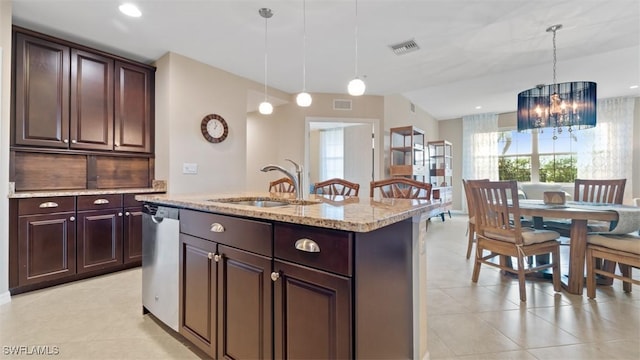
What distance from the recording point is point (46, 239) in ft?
8.24

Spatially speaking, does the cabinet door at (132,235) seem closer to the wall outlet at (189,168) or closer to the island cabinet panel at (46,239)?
the island cabinet panel at (46,239)

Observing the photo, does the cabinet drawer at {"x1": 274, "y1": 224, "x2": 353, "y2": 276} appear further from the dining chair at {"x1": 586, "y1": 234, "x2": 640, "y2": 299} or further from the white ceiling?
the dining chair at {"x1": 586, "y1": 234, "x2": 640, "y2": 299}

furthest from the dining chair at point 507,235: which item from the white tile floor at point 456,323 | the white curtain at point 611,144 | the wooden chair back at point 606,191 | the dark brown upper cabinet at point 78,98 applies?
the white curtain at point 611,144

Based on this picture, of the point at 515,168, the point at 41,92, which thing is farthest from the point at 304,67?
the point at 515,168

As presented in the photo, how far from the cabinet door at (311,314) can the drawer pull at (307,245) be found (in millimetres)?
80

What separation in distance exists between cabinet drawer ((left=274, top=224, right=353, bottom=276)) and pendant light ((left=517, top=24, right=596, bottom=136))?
3.32 meters

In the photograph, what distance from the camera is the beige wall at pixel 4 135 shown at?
2229 millimetres

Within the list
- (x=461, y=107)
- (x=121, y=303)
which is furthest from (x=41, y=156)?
(x=461, y=107)

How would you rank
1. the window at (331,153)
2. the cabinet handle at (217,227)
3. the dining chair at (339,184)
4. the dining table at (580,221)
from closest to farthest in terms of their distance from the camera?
1. the cabinet handle at (217,227)
2. the dining table at (580,221)
3. the dining chair at (339,184)
4. the window at (331,153)

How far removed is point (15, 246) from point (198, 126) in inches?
77.9

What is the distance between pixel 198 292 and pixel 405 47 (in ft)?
10.3

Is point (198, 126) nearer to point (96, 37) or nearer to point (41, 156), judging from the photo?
point (96, 37)

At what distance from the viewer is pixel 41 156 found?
2.78 metres

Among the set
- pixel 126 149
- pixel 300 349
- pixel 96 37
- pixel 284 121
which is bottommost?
pixel 300 349
